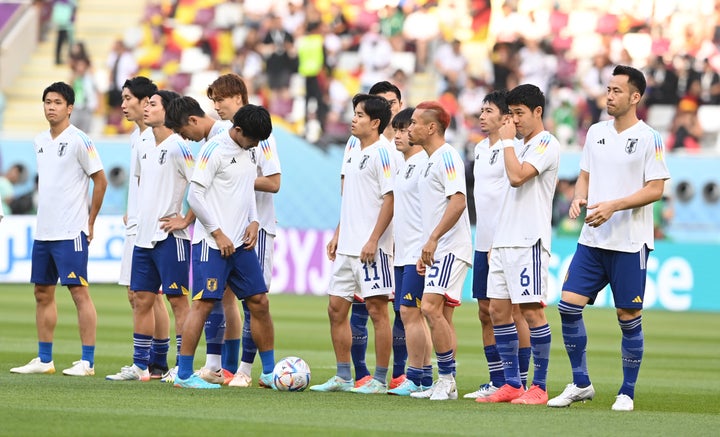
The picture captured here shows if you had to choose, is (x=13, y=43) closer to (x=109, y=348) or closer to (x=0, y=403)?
(x=109, y=348)

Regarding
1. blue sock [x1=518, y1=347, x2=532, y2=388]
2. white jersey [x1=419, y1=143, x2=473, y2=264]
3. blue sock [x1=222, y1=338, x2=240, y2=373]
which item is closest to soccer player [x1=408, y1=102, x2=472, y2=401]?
white jersey [x1=419, y1=143, x2=473, y2=264]

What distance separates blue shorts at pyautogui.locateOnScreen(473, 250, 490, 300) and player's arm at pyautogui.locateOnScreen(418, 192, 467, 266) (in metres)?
0.89

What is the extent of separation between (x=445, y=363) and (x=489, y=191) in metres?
1.63

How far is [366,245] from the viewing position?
1163cm

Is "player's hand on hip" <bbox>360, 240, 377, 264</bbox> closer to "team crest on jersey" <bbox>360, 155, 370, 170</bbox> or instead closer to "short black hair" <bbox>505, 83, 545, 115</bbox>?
"team crest on jersey" <bbox>360, 155, 370, 170</bbox>

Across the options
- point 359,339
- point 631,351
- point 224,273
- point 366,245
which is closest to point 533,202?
point 631,351

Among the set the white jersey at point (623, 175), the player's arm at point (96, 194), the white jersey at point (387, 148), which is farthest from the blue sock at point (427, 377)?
the player's arm at point (96, 194)

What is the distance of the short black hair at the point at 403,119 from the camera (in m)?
11.7

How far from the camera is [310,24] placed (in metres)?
31.6

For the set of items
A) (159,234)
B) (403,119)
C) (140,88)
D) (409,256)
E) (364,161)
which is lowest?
(409,256)

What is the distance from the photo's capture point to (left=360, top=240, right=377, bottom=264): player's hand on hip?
38.0 feet

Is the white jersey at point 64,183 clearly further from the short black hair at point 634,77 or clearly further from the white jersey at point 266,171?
the short black hair at point 634,77

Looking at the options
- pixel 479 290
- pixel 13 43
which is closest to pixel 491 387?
pixel 479 290

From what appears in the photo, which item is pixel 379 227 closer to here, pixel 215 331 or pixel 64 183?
pixel 215 331
